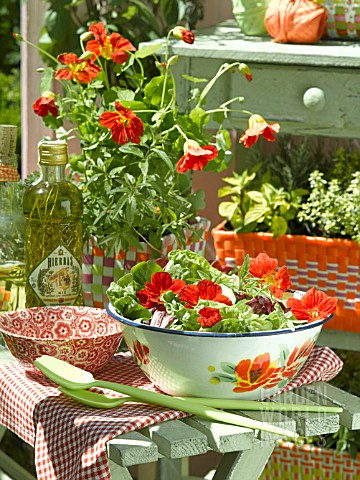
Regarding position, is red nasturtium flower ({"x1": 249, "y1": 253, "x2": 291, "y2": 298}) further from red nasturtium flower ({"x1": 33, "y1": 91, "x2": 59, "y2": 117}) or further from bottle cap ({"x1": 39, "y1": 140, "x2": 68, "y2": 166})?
red nasturtium flower ({"x1": 33, "y1": 91, "x2": 59, "y2": 117})

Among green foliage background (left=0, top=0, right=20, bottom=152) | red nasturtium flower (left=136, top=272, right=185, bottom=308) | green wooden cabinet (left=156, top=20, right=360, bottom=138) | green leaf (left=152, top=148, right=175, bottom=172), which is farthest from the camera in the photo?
green foliage background (left=0, top=0, right=20, bottom=152)

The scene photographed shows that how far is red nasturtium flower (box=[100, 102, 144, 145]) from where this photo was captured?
1.47 meters

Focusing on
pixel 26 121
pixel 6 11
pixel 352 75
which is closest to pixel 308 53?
pixel 352 75

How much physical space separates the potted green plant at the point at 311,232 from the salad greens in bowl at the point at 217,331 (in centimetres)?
71

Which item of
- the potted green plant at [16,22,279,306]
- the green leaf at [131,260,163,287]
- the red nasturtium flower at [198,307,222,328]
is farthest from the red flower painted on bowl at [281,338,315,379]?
the potted green plant at [16,22,279,306]

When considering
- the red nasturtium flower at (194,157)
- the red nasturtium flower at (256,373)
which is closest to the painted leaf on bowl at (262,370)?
the red nasturtium flower at (256,373)

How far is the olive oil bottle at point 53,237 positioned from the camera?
58.4 inches

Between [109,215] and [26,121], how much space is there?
81cm

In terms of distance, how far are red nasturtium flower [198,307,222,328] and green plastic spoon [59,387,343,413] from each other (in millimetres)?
94

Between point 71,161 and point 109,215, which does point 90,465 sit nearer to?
point 109,215

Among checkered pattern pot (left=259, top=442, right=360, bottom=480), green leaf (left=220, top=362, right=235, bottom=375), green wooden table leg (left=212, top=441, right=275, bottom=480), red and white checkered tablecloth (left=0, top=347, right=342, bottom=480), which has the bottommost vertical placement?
checkered pattern pot (left=259, top=442, right=360, bottom=480)

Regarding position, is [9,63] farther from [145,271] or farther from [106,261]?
[145,271]

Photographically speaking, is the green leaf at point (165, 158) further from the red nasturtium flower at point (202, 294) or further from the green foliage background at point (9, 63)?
the green foliage background at point (9, 63)

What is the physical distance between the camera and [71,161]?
1.69 metres
